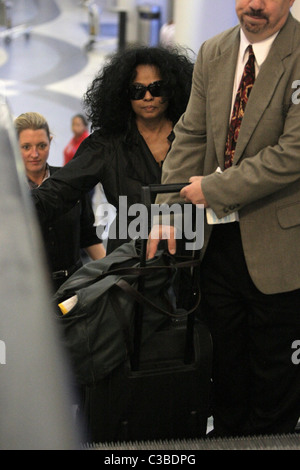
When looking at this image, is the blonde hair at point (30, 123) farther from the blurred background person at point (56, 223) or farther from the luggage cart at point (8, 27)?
the luggage cart at point (8, 27)

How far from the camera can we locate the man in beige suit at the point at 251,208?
1877mm

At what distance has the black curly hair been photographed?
256 cm

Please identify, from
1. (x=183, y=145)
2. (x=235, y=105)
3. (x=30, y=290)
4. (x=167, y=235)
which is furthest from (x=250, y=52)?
(x=30, y=290)

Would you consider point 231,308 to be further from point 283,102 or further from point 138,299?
point 283,102

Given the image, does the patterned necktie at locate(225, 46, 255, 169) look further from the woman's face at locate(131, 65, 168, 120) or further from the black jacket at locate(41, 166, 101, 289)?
the black jacket at locate(41, 166, 101, 289)

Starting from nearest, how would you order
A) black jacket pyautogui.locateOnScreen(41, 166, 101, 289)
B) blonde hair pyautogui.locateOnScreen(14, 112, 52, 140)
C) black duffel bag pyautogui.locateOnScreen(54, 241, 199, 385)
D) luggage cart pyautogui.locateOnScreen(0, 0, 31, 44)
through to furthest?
black duffel bag pyautogui.locateOnScreen(54, 241, 199, 385)
black jacket pyautogui.locateOnScreen(41, 166, 101, 289)
blonde hair pyautogui.locateOnScreen(14, 112, 52, 140)
luggage cart pyautogui.locateOnScreen(0, 0, 31, 44)

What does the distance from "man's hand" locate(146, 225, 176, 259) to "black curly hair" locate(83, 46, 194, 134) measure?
26.9 inches

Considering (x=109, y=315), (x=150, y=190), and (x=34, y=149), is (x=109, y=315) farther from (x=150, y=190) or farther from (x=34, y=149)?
(x=34, y=149)

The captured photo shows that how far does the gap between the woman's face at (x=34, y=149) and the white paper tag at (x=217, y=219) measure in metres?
1.21

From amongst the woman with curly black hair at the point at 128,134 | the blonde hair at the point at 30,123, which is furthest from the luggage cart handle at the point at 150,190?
the blonde hair at the point at 30,123

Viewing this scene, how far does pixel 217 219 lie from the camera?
202 centimetres

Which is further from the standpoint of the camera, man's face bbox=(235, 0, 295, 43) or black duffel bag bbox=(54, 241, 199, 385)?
black duffel bag bbox=(54, 241, 199, 385)

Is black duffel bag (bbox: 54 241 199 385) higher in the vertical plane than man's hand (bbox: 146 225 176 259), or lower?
lower

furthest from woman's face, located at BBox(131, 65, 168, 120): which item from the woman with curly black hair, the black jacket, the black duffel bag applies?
the black duffel bag
